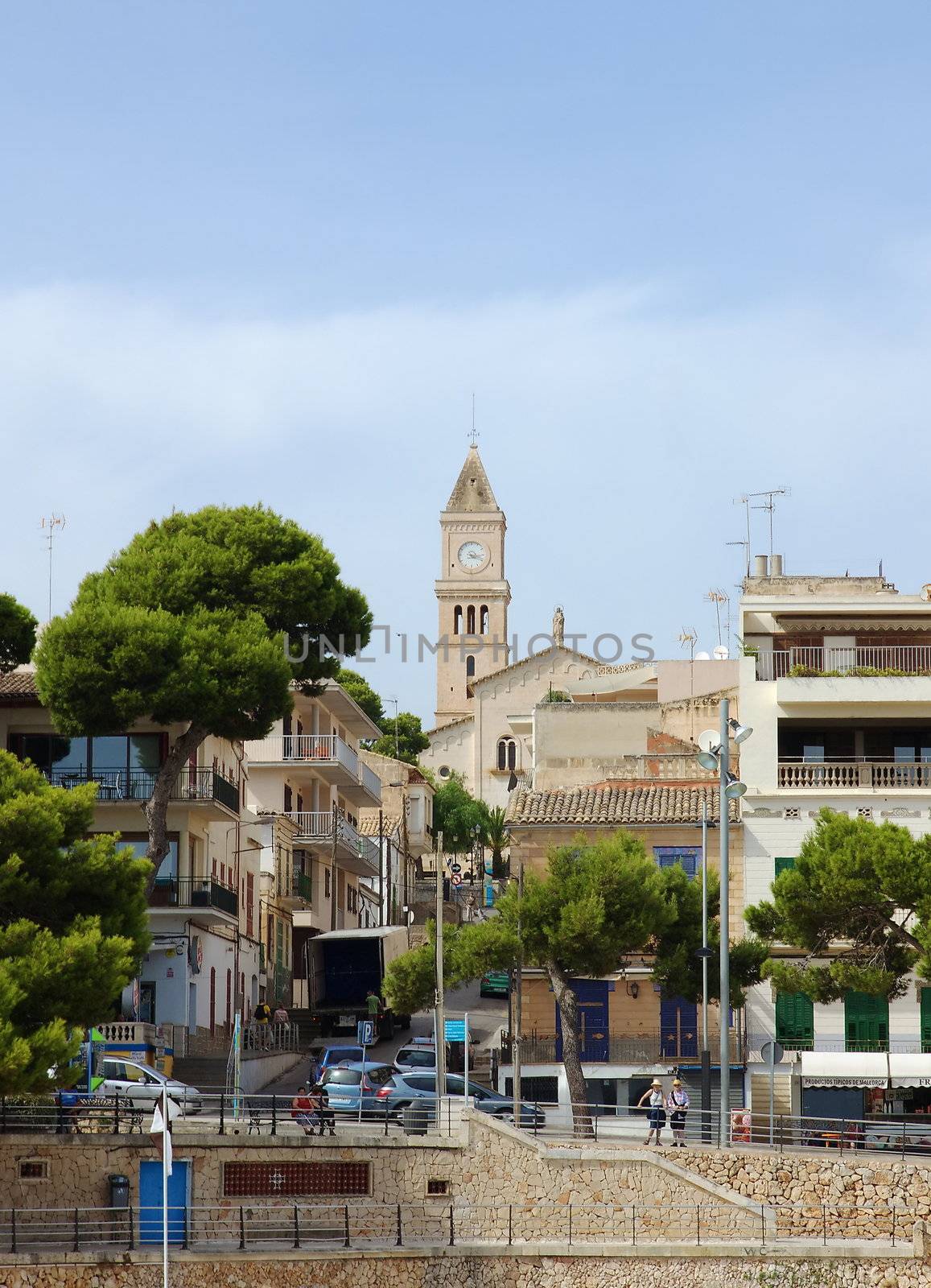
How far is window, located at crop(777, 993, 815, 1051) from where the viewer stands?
47688 millimetres

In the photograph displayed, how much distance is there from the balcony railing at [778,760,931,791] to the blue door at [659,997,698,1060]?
5997 mm

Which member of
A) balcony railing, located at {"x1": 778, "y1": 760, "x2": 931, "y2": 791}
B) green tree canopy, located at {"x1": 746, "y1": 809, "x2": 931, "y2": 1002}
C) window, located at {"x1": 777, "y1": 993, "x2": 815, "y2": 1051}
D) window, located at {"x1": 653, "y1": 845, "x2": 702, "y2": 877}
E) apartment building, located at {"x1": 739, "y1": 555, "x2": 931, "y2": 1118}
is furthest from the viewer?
window, located at {"x1": 653, "y1": 845, "x2": 702, "y2": 877}

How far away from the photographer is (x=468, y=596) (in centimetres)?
16288

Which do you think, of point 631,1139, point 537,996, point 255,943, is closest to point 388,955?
point 255,943

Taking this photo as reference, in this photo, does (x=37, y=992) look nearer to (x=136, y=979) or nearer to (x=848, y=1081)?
(x=136, y=979)

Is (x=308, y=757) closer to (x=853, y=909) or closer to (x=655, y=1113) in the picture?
(x=853, y=909)

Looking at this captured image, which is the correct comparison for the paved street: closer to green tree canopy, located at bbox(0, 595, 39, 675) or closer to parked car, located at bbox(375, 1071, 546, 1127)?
parked car, located at bbox(375, 1071, 546, 1127)

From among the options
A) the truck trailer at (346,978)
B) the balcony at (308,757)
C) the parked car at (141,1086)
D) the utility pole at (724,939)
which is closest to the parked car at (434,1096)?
the utility pole at (724,939)

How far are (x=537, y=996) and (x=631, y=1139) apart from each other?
11872 mm

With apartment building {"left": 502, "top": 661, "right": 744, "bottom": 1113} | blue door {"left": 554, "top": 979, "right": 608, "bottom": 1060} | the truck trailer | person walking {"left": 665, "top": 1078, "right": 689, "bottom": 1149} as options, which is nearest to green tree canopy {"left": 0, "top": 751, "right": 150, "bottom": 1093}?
person walking {"left": 665, "top": 1078, "right": 689, "bottom": 1149}

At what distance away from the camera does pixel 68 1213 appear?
34.0 m

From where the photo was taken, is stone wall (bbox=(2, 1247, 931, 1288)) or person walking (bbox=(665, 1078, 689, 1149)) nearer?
stone wall (bbox=(2, 1247, 931, 1288))

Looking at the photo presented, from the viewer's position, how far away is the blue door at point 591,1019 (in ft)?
161

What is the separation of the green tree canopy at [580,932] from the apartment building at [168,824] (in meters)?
7.55
